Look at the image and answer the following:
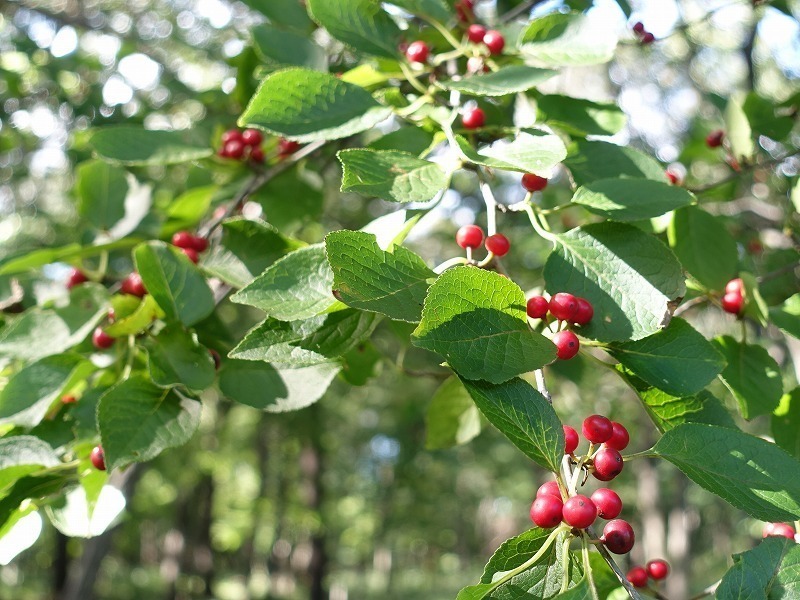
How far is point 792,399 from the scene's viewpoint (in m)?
1.34

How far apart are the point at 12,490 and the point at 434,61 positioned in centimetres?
124

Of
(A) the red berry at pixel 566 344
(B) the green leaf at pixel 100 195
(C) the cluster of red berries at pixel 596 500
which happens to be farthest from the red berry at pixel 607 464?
(B) the green leaf at pixel 100 195

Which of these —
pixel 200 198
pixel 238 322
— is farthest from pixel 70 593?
pixel 200 198

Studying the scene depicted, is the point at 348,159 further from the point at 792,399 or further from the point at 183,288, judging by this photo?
the point at 792,399

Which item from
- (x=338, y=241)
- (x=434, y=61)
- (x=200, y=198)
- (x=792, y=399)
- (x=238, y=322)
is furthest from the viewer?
(x=238, y=322)

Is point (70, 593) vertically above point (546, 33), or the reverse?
point (546, 33)

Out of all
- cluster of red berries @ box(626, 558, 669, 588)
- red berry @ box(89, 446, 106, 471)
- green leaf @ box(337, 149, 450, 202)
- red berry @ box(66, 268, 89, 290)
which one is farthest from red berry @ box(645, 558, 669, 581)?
red berry @ box(66, 268, 89, 290)

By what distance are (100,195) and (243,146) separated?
0.42 m

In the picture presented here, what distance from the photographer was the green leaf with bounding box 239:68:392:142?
46.9 inches

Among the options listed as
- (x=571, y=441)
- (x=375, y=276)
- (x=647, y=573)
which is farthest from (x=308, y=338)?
(x=647, y=573)

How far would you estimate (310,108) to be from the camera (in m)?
1.24

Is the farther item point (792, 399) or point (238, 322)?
point (238, 322)

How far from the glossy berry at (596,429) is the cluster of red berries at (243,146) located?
1.32 metres

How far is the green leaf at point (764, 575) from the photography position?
89cm
